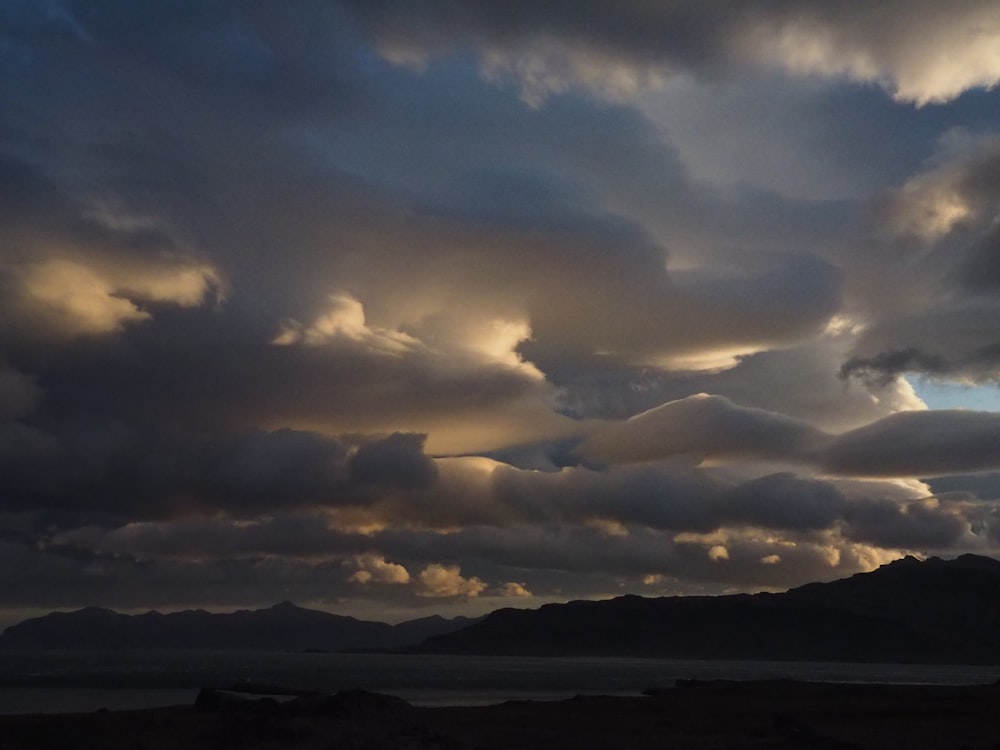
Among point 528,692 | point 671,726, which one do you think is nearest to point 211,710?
point 671,726

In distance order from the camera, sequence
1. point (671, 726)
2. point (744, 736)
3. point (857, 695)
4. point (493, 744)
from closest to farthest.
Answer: point (493, 744) < point (744, 736) < point (671, 726) < point (857, 695)

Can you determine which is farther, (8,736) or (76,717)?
(76,717)

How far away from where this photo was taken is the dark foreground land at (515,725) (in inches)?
2362

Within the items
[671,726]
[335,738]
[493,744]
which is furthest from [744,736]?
[335,738]

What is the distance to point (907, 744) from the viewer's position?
226 ft

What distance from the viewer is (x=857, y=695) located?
121 meters

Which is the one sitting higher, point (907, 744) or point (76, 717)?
point (76, 717)

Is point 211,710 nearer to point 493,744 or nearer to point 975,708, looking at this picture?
point 493,744

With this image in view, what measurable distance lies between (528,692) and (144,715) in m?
94.7

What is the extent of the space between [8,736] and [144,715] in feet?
31.4

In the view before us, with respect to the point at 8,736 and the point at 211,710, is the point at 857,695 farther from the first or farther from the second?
the point at 8,736

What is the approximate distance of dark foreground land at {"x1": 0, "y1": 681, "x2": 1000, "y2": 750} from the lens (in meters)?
60.0

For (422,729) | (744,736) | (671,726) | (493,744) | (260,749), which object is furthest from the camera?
(671,726)

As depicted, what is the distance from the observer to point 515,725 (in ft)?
264
